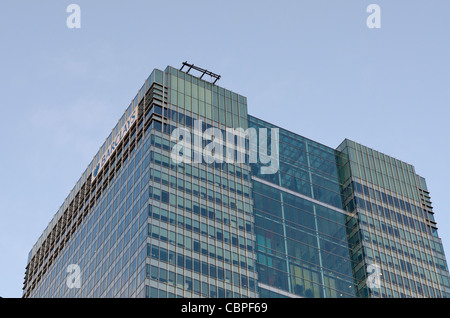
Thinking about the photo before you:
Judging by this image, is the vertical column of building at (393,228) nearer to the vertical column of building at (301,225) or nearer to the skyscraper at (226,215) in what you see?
the skyscraper at (226,215)

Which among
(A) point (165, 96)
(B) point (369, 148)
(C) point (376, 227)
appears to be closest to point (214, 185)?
(A) point (165, 96)

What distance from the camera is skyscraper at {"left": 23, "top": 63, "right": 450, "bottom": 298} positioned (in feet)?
366

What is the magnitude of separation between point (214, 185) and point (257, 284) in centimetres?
1725

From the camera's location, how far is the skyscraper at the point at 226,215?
11162 cm

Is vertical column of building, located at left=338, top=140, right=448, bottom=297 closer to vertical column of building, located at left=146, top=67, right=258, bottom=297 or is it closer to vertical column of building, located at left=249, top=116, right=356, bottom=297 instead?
vertical column of building, located at left=249, top=116, right=356, bottom=297

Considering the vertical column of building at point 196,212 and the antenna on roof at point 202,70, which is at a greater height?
the antenna on roof at point 202,70

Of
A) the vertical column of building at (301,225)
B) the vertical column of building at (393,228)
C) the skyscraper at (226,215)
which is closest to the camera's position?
the skyscraper at (226,215)

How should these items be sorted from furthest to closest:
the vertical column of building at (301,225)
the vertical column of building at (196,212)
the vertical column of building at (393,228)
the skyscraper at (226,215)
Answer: the vertical column of building at (393,228)
the vertical column of building at (301,225)
the skyscraper at (226,215)
the vertical column of building at (196,212)

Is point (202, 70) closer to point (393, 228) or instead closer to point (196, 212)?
point (196, 212)

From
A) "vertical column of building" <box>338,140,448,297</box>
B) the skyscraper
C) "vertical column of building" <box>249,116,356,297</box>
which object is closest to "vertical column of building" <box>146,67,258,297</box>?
the skyscraper

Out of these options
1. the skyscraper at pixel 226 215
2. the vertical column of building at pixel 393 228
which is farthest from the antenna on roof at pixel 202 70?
the vertical column of building at pixel 393 228

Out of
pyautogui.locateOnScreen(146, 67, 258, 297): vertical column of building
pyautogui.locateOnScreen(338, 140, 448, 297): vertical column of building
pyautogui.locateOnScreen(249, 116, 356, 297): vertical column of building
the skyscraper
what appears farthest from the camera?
pyautogui.locateOnScreen(338, 140, 448, 297): vertical column of building

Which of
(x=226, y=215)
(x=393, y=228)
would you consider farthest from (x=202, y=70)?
(x=393, y=228)

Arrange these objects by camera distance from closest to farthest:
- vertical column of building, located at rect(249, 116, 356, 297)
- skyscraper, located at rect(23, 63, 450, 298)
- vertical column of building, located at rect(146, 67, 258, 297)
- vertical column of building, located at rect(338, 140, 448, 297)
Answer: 1. vertical column of building, located at rect(146, 67, 258, 297)
2. skyscraper, located at rect(23, 63, 450, 298)
3. vertical column of building, located at rect(249, 116, 356, 297)
4. vertical column of building, located at rect(338, 140, 448, 297)
